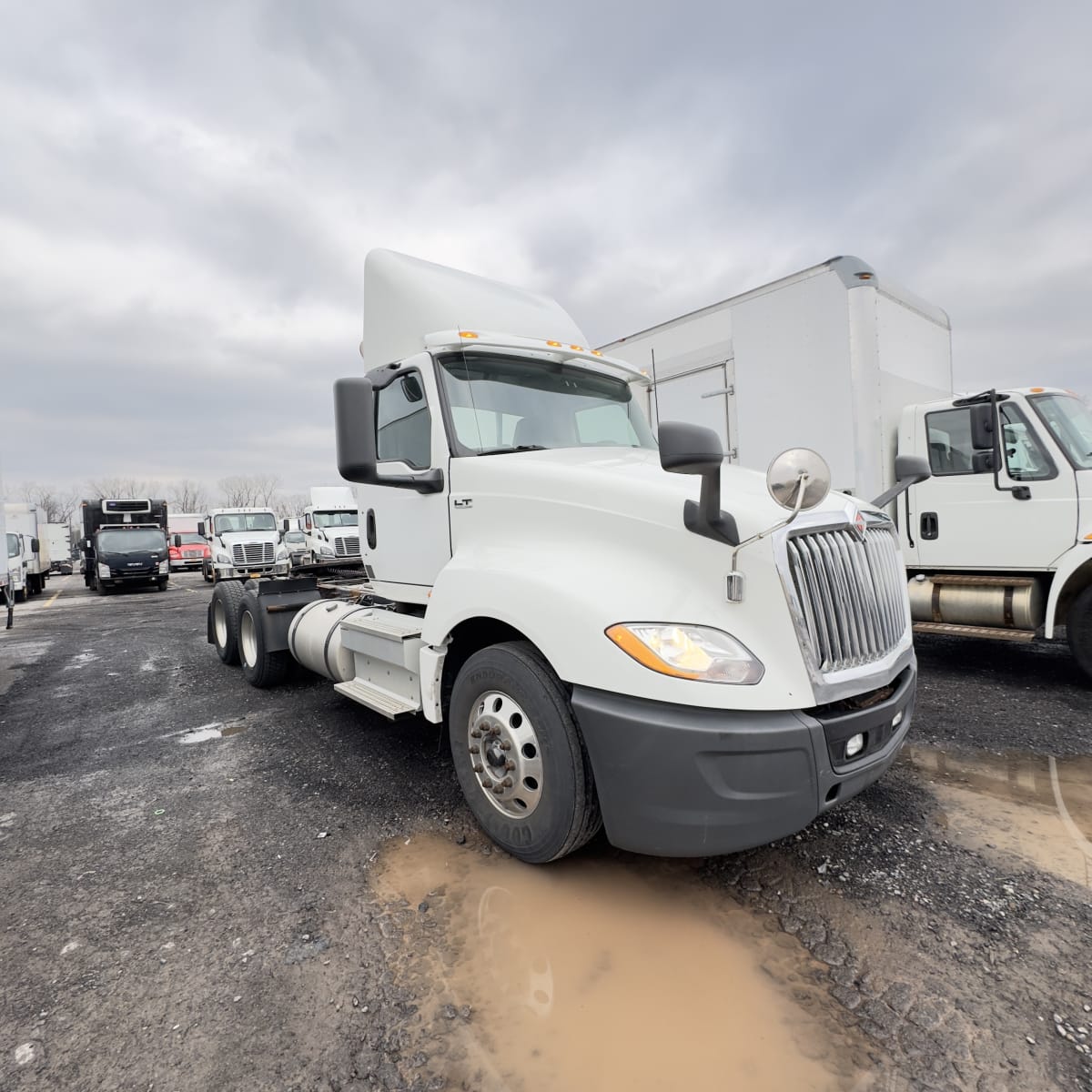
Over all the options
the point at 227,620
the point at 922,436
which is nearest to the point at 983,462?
the point at 922,436

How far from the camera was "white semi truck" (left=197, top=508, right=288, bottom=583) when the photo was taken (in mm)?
20172

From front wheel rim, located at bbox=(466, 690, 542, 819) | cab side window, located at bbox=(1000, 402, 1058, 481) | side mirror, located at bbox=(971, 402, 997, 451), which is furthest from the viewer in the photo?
side mirror, located at bbox=(971, 402, 997, 451)

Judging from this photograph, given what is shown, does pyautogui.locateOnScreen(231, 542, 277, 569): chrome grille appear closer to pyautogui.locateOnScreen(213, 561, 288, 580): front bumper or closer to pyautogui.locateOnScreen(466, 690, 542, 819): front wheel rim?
pyautogui.locateOnScreen(213, 561, 288, 580): front bumper

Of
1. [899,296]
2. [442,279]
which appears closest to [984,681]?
[899,296]

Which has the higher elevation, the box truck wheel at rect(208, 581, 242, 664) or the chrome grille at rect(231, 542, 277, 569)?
the chrome grille at rect(231, 542, 277, 569)

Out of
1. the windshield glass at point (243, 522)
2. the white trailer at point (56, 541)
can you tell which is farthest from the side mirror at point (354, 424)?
the white trailer at point (56, 541)

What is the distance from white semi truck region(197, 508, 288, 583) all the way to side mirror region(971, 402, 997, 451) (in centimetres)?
1846

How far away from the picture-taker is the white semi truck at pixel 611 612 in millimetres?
2271

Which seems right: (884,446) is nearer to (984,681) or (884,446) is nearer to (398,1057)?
(984,681)

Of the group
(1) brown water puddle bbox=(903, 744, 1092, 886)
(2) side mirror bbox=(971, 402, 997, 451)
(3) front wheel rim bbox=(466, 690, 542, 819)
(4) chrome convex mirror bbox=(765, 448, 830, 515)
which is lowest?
(1) brown water puddle bbox=(903, 744, 1092, 886)

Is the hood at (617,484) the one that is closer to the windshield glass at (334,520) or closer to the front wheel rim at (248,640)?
the front wheel rim at (248,640)

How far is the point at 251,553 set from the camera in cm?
2023

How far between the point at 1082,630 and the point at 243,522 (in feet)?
71.4

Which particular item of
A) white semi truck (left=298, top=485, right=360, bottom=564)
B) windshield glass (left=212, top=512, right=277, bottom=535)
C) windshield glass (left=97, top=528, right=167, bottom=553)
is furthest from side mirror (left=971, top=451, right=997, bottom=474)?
windshield glass (left=97, top=528, right=167, bottom=553)
